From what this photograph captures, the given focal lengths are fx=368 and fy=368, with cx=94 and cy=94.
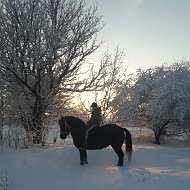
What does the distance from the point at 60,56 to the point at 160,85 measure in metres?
9.10

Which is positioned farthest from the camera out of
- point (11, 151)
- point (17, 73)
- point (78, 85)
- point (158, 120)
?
point (158, 120)

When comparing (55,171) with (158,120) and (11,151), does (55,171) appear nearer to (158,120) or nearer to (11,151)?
(11,151)

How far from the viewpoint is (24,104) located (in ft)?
69.7

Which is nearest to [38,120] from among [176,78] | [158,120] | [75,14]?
[75,14]

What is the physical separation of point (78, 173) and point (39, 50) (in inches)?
355

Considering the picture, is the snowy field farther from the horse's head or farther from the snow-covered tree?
the snow-covered tree

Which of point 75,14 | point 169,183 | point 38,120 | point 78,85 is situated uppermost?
point 75,14

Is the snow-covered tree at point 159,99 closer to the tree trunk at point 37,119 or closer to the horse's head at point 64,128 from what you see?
the tree trunk at point 37,119

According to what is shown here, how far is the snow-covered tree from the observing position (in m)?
24.8

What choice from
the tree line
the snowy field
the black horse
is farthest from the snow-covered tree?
the black horse

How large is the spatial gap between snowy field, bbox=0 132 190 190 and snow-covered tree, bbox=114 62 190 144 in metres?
9.23

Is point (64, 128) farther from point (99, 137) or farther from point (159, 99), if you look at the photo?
point (159, 99)

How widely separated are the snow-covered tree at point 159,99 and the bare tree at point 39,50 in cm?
533

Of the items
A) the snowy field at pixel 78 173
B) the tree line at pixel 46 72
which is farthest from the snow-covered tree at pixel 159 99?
the snowy field at pixel 78 173
